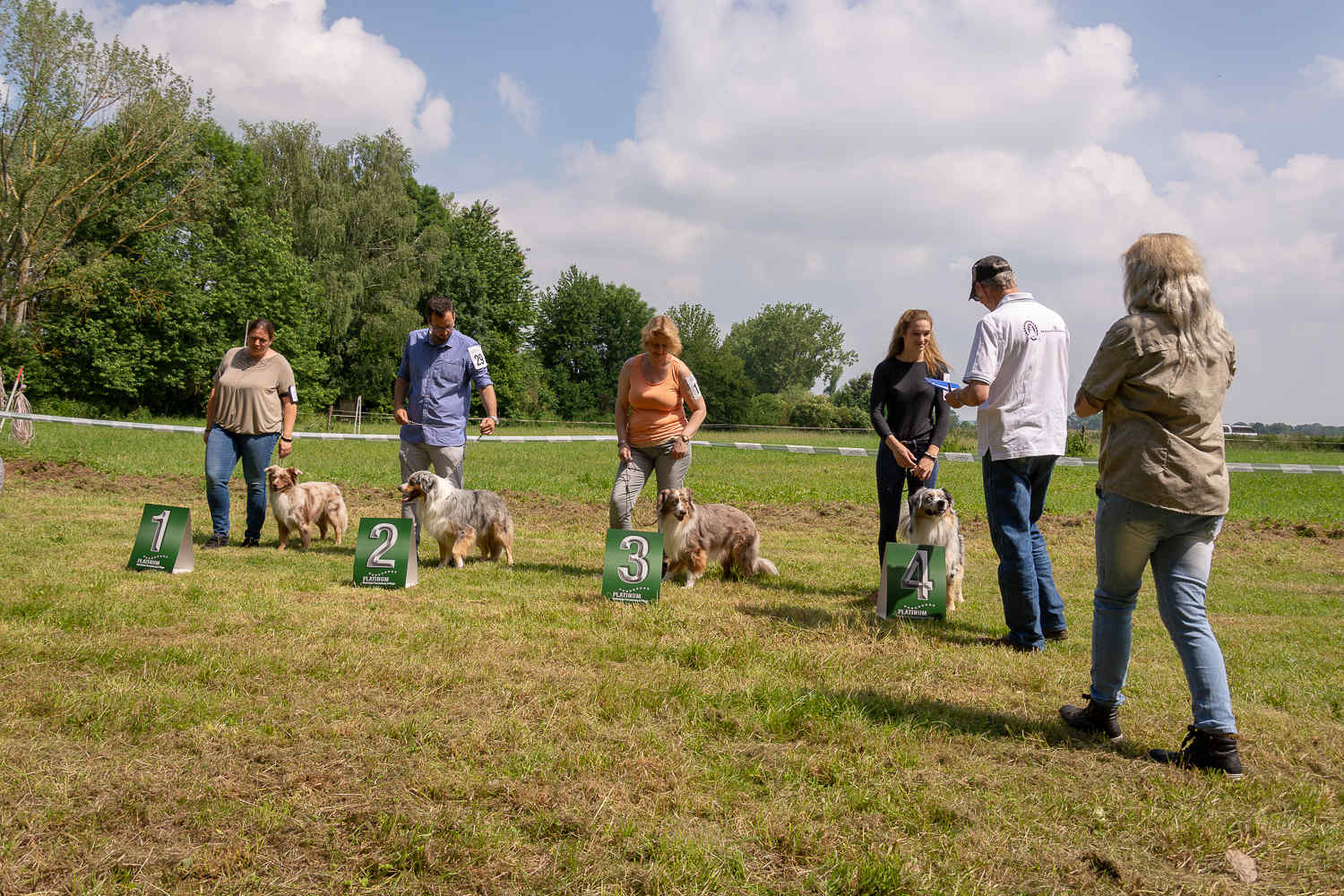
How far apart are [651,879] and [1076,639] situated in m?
3.74

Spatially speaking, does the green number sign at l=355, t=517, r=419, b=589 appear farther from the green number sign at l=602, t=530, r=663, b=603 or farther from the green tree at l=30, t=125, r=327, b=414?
the green tree at l=30, t=125, r=327, b=414

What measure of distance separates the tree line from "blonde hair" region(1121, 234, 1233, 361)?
98.7ft

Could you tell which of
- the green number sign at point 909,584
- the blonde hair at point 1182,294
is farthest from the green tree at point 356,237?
the blonde hair at point 1182,294

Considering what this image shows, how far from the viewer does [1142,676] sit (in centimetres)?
438

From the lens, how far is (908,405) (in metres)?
5.96

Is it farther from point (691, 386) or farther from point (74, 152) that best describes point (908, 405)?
point (74, 152)

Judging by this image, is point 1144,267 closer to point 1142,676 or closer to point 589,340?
point 1142,676

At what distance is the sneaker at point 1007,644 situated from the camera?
4843mm

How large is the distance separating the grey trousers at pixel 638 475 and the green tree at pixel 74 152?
2655 cm

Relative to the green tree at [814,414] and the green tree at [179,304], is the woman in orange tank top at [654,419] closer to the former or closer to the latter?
the green tree at [179,304]

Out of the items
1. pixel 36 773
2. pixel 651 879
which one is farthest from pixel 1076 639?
pixel 36 773

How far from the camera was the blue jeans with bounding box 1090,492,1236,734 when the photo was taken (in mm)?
3188

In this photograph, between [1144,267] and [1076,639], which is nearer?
[1144,267]

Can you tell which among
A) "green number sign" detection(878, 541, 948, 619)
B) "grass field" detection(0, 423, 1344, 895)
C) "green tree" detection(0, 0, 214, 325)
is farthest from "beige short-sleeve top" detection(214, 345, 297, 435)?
"green tree" detection(0, 0, 214, 325)
